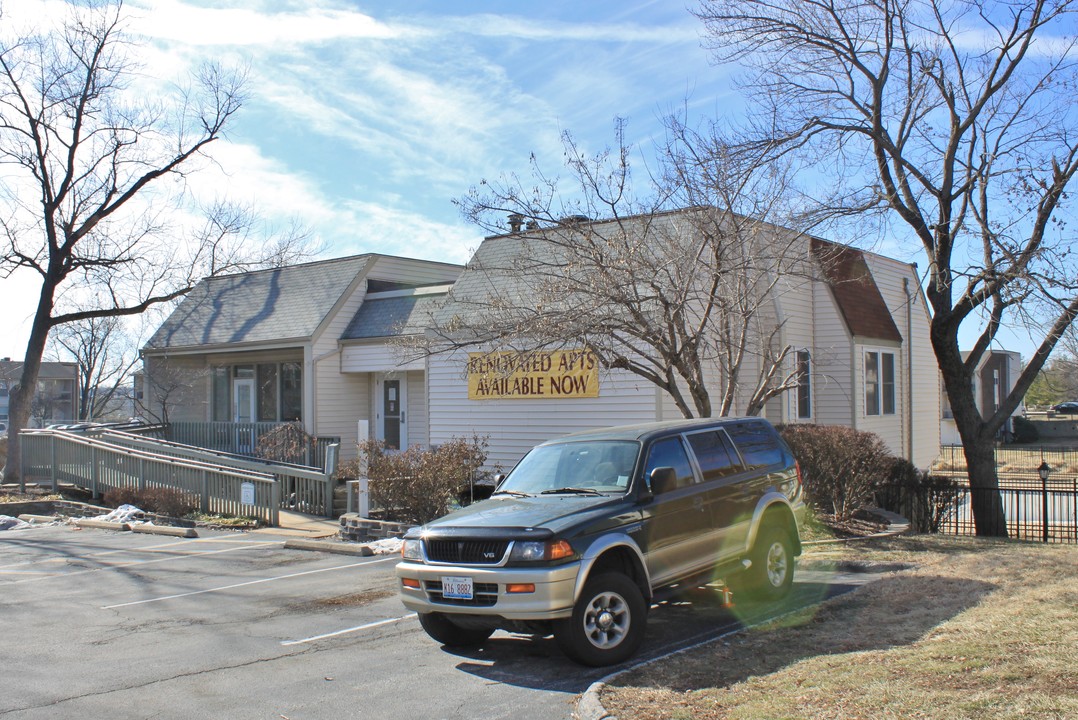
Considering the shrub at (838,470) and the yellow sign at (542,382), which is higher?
the yellow sign at (542,382)

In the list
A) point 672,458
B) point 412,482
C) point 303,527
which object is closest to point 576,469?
point 672,458

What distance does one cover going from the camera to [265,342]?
22.8 m

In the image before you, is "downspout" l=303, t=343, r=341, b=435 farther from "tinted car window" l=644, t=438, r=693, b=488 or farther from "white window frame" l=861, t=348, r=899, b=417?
"tinted car window" l=644, t=438, r=693, b=488

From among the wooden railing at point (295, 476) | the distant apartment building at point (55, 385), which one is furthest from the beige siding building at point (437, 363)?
the distant apartment building at point (55, 385)

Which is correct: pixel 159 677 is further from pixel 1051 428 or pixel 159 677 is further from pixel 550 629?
pixel 1051 428

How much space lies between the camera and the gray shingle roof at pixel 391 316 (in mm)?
20634

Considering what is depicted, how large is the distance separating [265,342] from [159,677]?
1668 cm

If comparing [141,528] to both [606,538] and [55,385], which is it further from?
[55,385]

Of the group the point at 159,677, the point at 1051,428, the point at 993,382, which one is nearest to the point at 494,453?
the point at 159,677

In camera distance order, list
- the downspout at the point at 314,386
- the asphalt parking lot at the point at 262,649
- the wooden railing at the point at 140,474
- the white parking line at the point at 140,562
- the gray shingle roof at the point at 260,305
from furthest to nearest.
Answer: the gray shingle roof at the point at 260,305, the downspout at the point at 314,386, the wooden railing at the point at 140,474, the white parking line at the point at 140,562, the asphalt parking lot at the point at 262,649

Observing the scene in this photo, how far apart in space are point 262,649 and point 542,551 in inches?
108

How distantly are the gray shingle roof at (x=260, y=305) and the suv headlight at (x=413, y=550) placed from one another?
597 inches

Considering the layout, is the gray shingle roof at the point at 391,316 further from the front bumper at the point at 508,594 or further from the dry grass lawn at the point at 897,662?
the dry grass lawn at the point at 897,662

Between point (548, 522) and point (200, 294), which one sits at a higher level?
point (200, 294)
